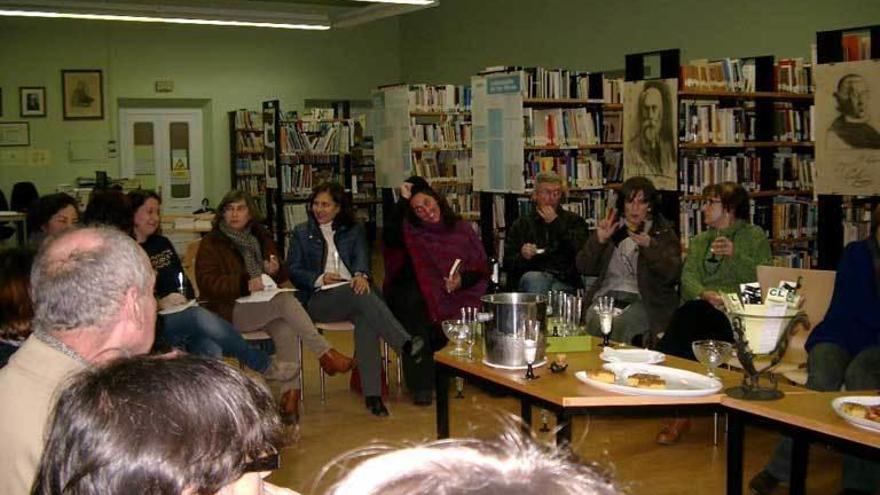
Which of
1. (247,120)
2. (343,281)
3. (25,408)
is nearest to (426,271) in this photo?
(343,281)

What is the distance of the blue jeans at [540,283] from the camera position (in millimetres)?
6070

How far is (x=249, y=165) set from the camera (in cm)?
1387

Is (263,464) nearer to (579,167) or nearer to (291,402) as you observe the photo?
(291,402)

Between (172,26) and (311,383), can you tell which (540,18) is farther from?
(311,383)

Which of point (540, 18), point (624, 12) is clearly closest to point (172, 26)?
point (540, 18)

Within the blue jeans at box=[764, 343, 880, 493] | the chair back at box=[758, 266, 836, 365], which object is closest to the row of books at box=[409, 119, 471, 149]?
the chair back at box=[758, 266, 836, 365]

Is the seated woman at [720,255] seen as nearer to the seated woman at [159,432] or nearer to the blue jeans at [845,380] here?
the blue jeans at [845,380]

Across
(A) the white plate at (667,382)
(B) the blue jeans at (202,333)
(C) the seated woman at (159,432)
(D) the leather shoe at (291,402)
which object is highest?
(C) the seated woman at (159,432)

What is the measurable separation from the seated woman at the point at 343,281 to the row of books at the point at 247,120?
8160 millimetres

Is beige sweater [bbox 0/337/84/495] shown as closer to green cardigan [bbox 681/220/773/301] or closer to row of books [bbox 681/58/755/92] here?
green cardigan [bbox 681/220/773/301]

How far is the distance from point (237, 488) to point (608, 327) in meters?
3.06

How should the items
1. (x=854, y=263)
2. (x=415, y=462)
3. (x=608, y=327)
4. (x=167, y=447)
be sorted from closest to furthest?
1. (x=415, y=462)
2. (x=167, y=447)
3. (x=608, y=327)
4. (x=854, y=263)

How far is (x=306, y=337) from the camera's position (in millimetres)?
5664

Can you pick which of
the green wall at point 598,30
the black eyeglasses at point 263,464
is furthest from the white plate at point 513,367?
the green wall at point 598,30
